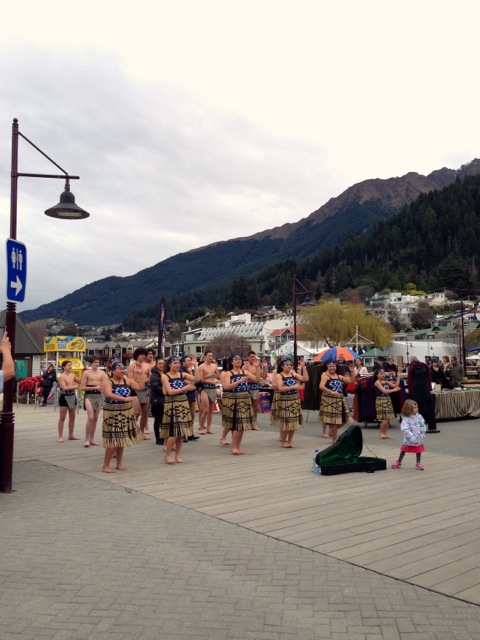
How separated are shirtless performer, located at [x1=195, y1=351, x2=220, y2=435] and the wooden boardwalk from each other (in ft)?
5.20

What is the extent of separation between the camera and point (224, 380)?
9758 millimetres

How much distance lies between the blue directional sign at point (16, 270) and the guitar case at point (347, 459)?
4.39 m

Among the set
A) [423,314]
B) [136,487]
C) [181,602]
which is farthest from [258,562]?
[423,314]

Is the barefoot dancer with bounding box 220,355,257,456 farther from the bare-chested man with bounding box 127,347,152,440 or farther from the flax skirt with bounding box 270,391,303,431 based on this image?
the bare-chested man with bounding box 127,347,152,440

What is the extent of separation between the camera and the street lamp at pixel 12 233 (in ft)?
22.4

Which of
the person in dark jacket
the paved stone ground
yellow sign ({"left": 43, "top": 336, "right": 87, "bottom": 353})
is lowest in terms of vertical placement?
the paved stone ground

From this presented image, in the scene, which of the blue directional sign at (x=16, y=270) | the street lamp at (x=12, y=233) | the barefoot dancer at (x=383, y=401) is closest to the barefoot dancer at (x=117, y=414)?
the street lamp at (x=12, y=233)

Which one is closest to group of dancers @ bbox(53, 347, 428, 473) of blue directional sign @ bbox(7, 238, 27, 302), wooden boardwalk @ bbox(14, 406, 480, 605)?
wooden boardwalk @ bbox(14, 406, 480, 605)

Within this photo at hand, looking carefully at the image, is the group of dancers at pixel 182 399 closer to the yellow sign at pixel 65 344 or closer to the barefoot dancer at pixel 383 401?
the barefoot dancer at pixel 383 401

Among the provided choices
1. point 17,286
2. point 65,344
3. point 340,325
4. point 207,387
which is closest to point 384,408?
point 207,387

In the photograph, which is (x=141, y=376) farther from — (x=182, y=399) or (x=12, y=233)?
(x=12, y=233)

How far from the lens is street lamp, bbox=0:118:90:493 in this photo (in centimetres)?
682

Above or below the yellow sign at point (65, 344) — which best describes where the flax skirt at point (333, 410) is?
below

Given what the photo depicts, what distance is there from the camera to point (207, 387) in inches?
479
